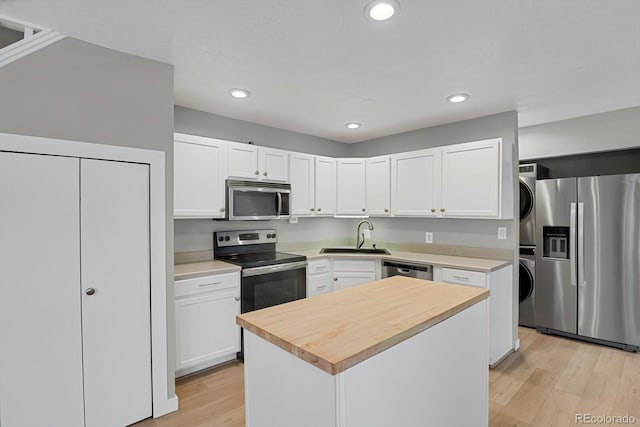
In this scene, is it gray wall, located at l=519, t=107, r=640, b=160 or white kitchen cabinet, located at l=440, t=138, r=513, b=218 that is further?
gray wall, located at l=519, t=107, r=640, b=160

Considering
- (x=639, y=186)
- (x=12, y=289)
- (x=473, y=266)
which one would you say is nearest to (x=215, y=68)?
(x=12, y=289)

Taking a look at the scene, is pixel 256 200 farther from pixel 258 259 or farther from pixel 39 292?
pixel 39 292

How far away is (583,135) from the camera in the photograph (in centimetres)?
348

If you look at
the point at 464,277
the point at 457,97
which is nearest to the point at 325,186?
Result: the point at 457,97

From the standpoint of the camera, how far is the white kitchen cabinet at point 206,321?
259cm

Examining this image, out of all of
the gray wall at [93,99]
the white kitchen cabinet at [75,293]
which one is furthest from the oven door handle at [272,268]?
the white kitchen cabinet at [75,293]

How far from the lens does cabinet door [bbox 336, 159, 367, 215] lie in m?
4.16

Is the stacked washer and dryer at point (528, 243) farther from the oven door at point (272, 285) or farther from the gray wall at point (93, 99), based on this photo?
the gray wall at point (93, 99)

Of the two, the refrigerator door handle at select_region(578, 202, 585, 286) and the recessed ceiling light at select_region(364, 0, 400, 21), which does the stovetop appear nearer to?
the recessed ceiling light at select_region(364, 0, 400, 21)

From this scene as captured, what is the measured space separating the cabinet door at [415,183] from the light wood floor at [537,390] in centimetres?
171

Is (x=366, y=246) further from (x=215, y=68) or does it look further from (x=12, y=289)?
(x=12, y=289)

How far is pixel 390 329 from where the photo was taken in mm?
1315

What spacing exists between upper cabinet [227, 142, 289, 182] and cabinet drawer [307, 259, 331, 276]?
101 centimetres

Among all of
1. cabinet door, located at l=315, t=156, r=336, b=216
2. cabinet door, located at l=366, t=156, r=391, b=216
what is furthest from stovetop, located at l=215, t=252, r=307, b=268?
cabinet door, located at l=366, t=156, r=391, b=216
